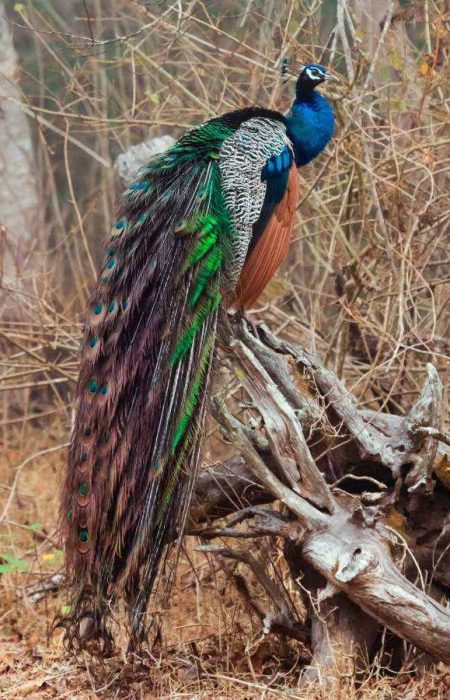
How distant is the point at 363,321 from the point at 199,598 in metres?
1.39

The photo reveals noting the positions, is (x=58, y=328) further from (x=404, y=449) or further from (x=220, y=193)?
(x=404, y=449)

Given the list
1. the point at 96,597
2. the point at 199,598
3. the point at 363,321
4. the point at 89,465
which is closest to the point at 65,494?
the point at 89,465

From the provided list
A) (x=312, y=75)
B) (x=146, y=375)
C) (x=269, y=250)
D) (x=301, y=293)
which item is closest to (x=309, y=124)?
(x=312, y=75)

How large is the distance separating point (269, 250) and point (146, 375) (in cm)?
110

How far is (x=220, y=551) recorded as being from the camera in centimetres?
355

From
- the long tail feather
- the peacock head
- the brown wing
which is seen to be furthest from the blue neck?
the long tail feather

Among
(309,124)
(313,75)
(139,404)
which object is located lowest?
(139,404)

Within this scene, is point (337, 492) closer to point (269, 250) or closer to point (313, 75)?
point (269, 250)

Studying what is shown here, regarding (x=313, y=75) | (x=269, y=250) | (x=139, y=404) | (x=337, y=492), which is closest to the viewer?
(x=139, y=404)

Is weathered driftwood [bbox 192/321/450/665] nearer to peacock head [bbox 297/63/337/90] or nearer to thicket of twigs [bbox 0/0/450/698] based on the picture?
thicket of twigs [bbox 0/0/450/698]

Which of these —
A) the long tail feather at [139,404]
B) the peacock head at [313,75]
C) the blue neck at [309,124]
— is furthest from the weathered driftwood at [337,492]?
the peacock head at [313,75]

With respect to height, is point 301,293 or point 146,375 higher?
point 146,375

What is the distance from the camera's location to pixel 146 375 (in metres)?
3.43

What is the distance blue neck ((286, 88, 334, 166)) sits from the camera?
454 centimetres
